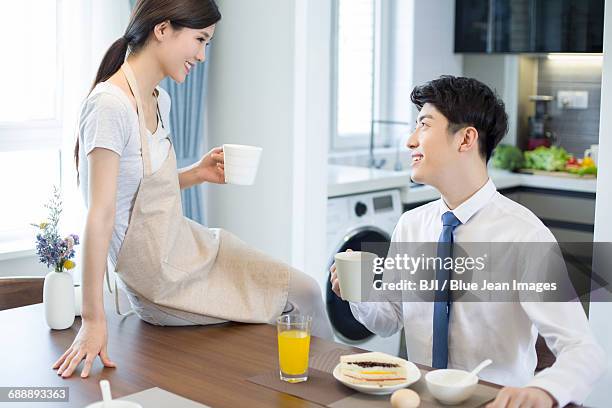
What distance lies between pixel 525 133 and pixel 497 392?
400 centimetres

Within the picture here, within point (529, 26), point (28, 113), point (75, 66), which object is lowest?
point (28, 113)

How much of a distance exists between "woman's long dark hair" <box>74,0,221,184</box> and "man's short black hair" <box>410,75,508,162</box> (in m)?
0.56

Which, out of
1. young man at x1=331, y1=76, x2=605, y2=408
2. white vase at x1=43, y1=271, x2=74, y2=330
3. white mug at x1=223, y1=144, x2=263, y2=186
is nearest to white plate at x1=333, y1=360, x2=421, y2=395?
young man at x1=331, y1=76, x2=605, y2=408

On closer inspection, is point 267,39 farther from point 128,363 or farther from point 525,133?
point 525,133

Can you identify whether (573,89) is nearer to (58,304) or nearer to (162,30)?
(162,30)

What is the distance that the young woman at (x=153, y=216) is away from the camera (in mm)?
1829

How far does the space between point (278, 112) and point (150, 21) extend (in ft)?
4.85

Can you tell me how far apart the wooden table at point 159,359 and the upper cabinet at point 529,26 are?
10.5ft

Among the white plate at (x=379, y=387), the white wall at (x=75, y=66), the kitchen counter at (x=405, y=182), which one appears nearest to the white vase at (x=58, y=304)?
the white plate at (x=379, y=387)

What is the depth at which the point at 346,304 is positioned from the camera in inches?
157

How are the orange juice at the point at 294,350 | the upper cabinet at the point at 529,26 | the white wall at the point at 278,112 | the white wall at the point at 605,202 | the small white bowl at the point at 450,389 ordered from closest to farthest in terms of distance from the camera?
the small white bowl at the point at 450,389, the orange juice at the point at 294,350, the white wall at the point at 605,202, the white wall at the point at 278,112, the upper cabinet at the point at 529,26

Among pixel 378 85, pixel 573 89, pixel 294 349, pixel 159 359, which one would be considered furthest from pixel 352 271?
pixel 573 89

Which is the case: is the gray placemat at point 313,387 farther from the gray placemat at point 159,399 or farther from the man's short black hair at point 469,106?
the man's short black hair at point 469,106

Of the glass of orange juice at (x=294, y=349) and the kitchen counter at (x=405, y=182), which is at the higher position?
the kitchen counter at (x=405, y=182)
